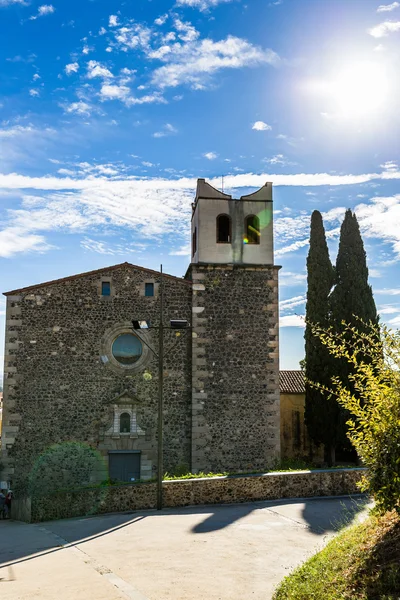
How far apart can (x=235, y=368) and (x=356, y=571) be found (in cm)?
1431

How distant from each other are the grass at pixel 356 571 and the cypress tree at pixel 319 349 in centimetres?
1505

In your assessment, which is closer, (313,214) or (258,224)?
(258,224)

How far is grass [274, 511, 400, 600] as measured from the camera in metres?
6.78

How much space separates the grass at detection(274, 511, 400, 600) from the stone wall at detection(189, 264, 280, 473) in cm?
1222

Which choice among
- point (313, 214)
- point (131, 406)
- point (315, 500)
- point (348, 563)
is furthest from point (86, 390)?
point (348, 563)

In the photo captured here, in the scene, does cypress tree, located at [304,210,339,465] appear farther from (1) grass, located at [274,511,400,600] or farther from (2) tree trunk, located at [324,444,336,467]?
(1) grass, located at [274,511,400,600]

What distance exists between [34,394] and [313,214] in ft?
45.9

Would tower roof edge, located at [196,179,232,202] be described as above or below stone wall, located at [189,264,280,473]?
above

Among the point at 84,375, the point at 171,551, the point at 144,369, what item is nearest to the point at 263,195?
the point at 144,369

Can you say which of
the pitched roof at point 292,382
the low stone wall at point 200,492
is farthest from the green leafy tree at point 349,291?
the low stone wall at point 200,492

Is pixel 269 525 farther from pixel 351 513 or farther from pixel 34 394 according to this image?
pixel 34 394

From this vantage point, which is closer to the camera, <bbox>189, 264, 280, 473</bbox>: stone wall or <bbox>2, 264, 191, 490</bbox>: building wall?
<bbox>2, 264, 191, 490</bbox>: building wall

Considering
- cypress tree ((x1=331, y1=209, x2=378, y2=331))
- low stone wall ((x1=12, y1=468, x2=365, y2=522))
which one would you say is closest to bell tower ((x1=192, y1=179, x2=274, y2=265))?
cypress tree ((x1=331, y1=209, x2=378, y2=331))

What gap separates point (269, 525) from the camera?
42.2ft
